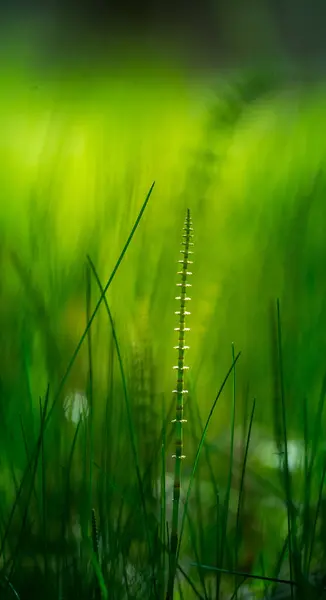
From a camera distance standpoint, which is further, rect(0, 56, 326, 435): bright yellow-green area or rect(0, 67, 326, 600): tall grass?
rect(0, 56, 326, 435): bright yellow-green area

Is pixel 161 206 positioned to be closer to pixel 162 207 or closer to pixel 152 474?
pixel 162 207

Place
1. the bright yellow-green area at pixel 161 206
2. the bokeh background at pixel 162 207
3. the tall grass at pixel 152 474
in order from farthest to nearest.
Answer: the bright yellow-green area at pixel 161 206
the bokeh background at pixel 162 207
the tall grass at pixel 152 474

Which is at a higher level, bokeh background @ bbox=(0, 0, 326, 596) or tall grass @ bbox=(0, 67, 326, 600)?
bokeh background @ bbox=(0, 0, 326, 596)

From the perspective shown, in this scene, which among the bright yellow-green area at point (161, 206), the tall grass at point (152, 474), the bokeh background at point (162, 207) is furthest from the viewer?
the bright yellow-green area at point (161, 206)

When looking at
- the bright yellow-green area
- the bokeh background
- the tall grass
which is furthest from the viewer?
the bright yellow-green area

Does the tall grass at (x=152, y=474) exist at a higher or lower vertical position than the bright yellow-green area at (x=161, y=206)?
lower

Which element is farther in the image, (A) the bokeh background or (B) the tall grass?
(A) the bokeh background

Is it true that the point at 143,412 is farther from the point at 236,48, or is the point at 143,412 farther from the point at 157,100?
the point at 236,48

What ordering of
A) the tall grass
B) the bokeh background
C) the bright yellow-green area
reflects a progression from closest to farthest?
1. the tall grass
2. the bokeh background
3. the bright yellow-green area

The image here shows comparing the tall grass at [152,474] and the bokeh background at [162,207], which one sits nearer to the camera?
the tall grass at [152,474]

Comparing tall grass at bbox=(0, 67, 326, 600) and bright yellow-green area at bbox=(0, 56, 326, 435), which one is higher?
bright yellow-green area at bbox=(0, 56, 326, 435)

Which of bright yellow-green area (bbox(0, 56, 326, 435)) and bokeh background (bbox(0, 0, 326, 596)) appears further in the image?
bright yellow-green area (bbox(0, 56, 326, 435))

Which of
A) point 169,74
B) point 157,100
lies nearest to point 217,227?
point 157,100

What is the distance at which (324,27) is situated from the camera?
3.19 metres
